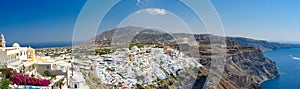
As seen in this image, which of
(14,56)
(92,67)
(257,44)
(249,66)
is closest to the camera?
(14,56)

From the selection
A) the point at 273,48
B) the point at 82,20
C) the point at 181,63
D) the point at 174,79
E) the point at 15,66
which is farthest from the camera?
the point at 273,48

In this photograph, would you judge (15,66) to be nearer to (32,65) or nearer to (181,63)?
(32,65)

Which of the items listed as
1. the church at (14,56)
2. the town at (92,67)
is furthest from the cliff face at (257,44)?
the church at (14,56)

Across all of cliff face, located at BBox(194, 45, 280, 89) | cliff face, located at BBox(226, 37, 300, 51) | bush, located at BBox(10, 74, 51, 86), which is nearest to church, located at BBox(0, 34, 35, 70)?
bush, located at BBox(10, 74, 51, 86)

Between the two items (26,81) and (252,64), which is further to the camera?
(252,64)

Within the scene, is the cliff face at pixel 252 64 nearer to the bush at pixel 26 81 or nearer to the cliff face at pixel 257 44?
the cliff face at pixel 257 44

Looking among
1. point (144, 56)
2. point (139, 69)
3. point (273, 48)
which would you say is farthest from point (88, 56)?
point (273, 48)

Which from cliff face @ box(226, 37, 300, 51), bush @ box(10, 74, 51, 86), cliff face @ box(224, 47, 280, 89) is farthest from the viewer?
cliff face @ box(226, 37, 300, 51)

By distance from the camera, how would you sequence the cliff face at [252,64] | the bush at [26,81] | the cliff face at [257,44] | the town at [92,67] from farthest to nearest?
the cliff face at [257,44] < the cliff face at [252,64] < the town at [92,67] < the bush at [26,81]

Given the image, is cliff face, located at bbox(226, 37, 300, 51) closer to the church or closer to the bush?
the church

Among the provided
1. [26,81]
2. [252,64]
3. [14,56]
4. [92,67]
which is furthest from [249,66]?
[26,81]

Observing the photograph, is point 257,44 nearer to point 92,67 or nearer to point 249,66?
point 249,66
